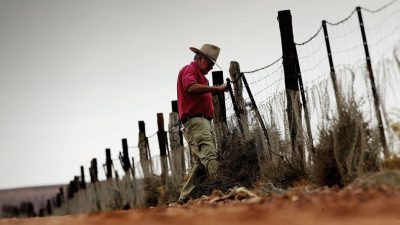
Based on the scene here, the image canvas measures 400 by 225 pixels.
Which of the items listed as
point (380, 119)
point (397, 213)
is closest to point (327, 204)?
point (397, 213)

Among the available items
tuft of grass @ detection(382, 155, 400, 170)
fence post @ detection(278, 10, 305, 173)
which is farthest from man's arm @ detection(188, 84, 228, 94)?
tuft of grass @ detection(382, 155, 400, 170)

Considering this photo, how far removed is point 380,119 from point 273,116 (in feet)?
8.21

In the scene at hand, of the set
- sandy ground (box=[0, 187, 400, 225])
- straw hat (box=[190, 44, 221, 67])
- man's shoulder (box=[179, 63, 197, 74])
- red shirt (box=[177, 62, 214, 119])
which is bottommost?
sandy ground (box=[0, 187, 400, 225])

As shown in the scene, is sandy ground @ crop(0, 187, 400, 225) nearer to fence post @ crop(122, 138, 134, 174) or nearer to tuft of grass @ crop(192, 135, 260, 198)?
tuft of grass @ crop(192, 135, 260, 198)

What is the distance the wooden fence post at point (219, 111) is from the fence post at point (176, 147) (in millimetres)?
2450

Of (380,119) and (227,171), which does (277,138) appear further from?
(380,119)

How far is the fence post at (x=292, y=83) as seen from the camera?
665 centimetres

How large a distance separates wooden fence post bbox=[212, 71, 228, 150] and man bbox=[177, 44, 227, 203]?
6.86 feet

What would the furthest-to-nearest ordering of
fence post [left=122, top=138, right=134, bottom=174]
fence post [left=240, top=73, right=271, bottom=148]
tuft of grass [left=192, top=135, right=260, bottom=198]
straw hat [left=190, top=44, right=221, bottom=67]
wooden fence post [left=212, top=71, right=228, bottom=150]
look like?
1. fence post [left=122, top=138, right=134, bottom=174]
2. wooden fence post [left=212, top=71, right=228, bottom=150]
3. tuft of grass [left=192, top=135, right=260, bottom=198]
4. fence post [left=240, top=73, right=271, bottom=148]
5. straw hat [left=190, top=44, right=221, bottom=67]

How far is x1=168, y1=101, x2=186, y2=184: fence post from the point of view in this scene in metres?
12.6

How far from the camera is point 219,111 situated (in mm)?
10336

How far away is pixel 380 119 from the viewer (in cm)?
528

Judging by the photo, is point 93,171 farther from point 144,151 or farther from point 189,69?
point 189,69

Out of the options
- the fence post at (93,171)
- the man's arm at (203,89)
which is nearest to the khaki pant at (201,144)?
the man's arm at (203,89)
